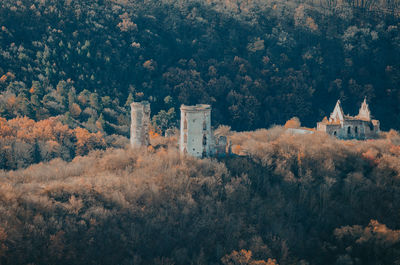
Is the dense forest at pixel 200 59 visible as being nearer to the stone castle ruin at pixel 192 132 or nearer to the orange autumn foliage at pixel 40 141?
the orange autumn foliage at pixel 40 141

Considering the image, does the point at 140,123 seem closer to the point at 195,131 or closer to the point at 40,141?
the point at 195,131

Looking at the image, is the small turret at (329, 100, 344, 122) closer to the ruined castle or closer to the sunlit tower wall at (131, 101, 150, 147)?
the ruined castle

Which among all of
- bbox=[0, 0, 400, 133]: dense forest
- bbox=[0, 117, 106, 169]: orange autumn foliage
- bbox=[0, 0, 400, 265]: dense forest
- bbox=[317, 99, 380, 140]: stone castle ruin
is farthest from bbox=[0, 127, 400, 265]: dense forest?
bbox=[0, 0, 400, 133]: dense forest

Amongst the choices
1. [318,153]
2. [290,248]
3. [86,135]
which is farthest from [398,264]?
[86,135]

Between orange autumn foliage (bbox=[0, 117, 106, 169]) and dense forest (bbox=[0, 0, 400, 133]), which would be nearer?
orange autumn foliage (bbox=[0, 117, 106, 169])

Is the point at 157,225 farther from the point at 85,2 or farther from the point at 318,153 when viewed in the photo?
the point at 85,2

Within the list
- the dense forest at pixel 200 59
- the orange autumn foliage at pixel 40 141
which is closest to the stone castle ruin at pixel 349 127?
the dense forest at pixel 200 59

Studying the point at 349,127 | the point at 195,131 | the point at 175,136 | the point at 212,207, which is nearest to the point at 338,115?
the point at 349,127
